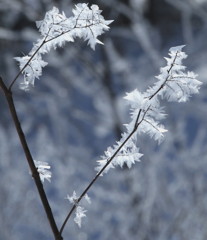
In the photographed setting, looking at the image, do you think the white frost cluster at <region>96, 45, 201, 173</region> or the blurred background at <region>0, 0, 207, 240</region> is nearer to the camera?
the white frost cluster at <region>96, 45, 201, 173</region>

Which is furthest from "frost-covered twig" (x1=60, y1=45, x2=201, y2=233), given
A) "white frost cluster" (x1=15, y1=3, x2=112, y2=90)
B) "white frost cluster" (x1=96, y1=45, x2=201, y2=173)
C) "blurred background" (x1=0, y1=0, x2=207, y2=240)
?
"blurred background" (x1=0, y1=0, x2=207, y2=240)

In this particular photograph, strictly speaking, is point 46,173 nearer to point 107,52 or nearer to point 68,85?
point 107,52

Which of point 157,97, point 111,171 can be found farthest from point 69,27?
point 111,171

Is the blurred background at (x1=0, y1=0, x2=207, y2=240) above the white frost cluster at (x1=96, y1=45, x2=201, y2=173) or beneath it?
above

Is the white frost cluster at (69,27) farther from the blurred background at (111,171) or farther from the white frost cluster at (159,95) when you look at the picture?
the blurred background at (111,171)

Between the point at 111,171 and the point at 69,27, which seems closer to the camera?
the point at 69,27

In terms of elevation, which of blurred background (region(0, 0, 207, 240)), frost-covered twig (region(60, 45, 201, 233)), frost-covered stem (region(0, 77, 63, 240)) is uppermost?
blurred background (region(0, 0, 207, 240))

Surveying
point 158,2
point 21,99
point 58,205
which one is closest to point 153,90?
point 58,205

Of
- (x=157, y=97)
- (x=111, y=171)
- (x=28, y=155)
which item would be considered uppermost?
(x=111, y=171)

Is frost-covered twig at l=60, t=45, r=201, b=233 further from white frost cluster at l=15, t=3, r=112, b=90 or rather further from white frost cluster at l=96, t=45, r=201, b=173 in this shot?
white frost cluster at l=15, t=3, r=112, b=90

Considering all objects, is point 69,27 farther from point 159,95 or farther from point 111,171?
point 111,171

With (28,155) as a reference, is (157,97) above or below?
above
